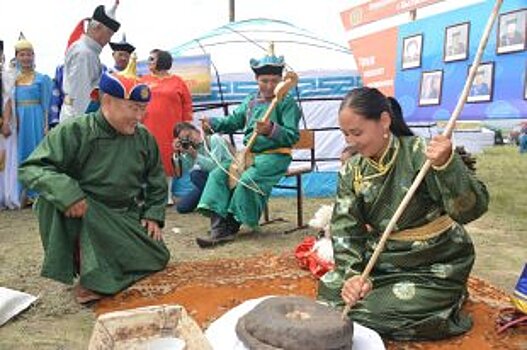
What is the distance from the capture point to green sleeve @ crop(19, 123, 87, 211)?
3049 millimetres

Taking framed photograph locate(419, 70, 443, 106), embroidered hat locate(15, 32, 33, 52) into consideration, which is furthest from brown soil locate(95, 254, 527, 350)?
embroidered hat locate(15, 32, 33, 52)

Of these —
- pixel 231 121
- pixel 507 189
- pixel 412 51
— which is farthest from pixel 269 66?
pixel 507 189

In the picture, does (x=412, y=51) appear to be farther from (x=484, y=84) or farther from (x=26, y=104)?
(x=26, y=104)

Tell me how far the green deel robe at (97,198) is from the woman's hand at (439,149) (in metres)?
1.83

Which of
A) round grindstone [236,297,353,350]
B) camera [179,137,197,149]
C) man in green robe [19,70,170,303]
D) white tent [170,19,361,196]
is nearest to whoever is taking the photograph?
round grindstone [236,297,353,350]

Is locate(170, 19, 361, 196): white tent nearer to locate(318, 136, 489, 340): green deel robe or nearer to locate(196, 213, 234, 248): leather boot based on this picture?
locate(196, 213, 234, 248): leather boot

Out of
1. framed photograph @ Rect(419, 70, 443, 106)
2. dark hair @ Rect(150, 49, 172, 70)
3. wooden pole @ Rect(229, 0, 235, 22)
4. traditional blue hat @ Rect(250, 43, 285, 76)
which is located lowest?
framed photograph @ Rect(419, 70, 443, 106)

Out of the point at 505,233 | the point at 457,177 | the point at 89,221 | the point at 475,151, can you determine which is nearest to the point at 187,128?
the point at 89,221

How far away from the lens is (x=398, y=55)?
752 cm

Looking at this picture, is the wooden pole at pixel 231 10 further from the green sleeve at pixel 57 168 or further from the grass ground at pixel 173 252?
the green sleeve at pixel 57 168

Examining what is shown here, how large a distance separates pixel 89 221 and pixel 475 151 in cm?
1751

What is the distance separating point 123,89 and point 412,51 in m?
4.88

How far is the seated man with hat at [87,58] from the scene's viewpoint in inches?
186

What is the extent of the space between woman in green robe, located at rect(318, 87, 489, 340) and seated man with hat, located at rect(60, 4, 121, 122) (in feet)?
9.20
